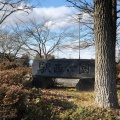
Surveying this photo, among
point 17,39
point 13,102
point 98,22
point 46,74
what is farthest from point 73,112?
point 17,39

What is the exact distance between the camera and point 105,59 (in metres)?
8.48

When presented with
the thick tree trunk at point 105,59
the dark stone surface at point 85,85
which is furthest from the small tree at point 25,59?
the thick tree trunk at point 105,59

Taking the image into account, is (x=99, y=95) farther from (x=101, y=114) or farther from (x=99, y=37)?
(x=99, y=37)

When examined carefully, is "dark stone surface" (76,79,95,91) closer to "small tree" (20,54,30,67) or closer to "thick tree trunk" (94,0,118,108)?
"thick tree trunk" (94,0,118,108)

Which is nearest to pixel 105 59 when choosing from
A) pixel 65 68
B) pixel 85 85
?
pixel 85 85

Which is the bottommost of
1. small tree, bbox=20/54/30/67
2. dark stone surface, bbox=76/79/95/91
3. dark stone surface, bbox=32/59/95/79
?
dark stone surface, bbox=76/79/95/91

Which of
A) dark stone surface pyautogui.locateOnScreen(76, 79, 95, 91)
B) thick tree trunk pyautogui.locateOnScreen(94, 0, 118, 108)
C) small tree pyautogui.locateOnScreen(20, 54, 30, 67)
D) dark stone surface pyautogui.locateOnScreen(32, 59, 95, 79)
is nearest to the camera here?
thick tree trunk pyautogui.locateOnScreen(94, 0, 118, 108)

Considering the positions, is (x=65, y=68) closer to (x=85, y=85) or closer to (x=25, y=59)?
(x=85, y=85)

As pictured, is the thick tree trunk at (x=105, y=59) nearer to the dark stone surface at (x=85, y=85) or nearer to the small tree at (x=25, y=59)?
the dark stone surface at (x=85, y=85)

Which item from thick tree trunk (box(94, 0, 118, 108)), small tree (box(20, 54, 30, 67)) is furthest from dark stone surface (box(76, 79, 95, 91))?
small tree (box(20, 54, 30, 67))

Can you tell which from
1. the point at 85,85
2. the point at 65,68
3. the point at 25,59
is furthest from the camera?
the point at 25,59

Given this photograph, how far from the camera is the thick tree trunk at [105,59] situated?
333 inches

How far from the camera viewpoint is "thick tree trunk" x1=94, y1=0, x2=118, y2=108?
847 cm

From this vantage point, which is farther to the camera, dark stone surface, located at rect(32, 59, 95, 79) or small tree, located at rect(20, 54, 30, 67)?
small tree, located at rect(20, 54, 30, 67)
